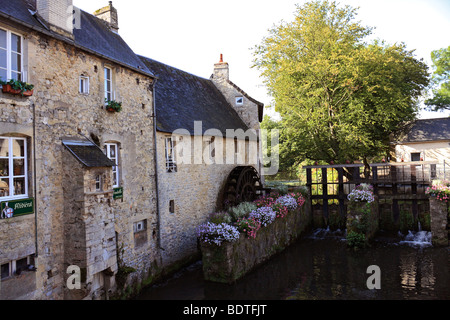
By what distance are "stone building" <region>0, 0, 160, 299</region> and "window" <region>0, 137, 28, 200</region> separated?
0.02 metres

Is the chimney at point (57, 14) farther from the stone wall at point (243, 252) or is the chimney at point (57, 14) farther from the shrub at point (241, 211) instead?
the shrub at point (241, 211)

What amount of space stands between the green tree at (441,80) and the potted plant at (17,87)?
86.9 feet

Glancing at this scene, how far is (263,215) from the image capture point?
1097 cm

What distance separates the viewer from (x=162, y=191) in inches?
388

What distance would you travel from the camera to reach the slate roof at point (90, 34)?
580cm

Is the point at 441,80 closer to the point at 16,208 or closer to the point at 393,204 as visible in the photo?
the point at 393,204

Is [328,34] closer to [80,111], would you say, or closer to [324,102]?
[324,102]

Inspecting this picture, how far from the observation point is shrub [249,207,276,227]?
10789 mm

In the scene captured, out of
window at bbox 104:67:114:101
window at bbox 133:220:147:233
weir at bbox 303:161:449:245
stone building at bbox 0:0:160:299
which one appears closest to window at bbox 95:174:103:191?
stone building at bbox 0:0:160:299

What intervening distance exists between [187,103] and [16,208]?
8649 millimetres

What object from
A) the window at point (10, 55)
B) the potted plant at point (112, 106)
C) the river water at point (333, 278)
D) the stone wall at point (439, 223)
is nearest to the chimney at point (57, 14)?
the window at point (10, 55)

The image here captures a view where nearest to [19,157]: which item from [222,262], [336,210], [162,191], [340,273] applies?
[162,191]

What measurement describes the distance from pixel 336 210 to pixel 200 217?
753 cm

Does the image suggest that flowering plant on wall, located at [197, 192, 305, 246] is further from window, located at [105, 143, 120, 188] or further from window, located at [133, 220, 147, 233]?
window, located at [105, 143, 120, 188]
